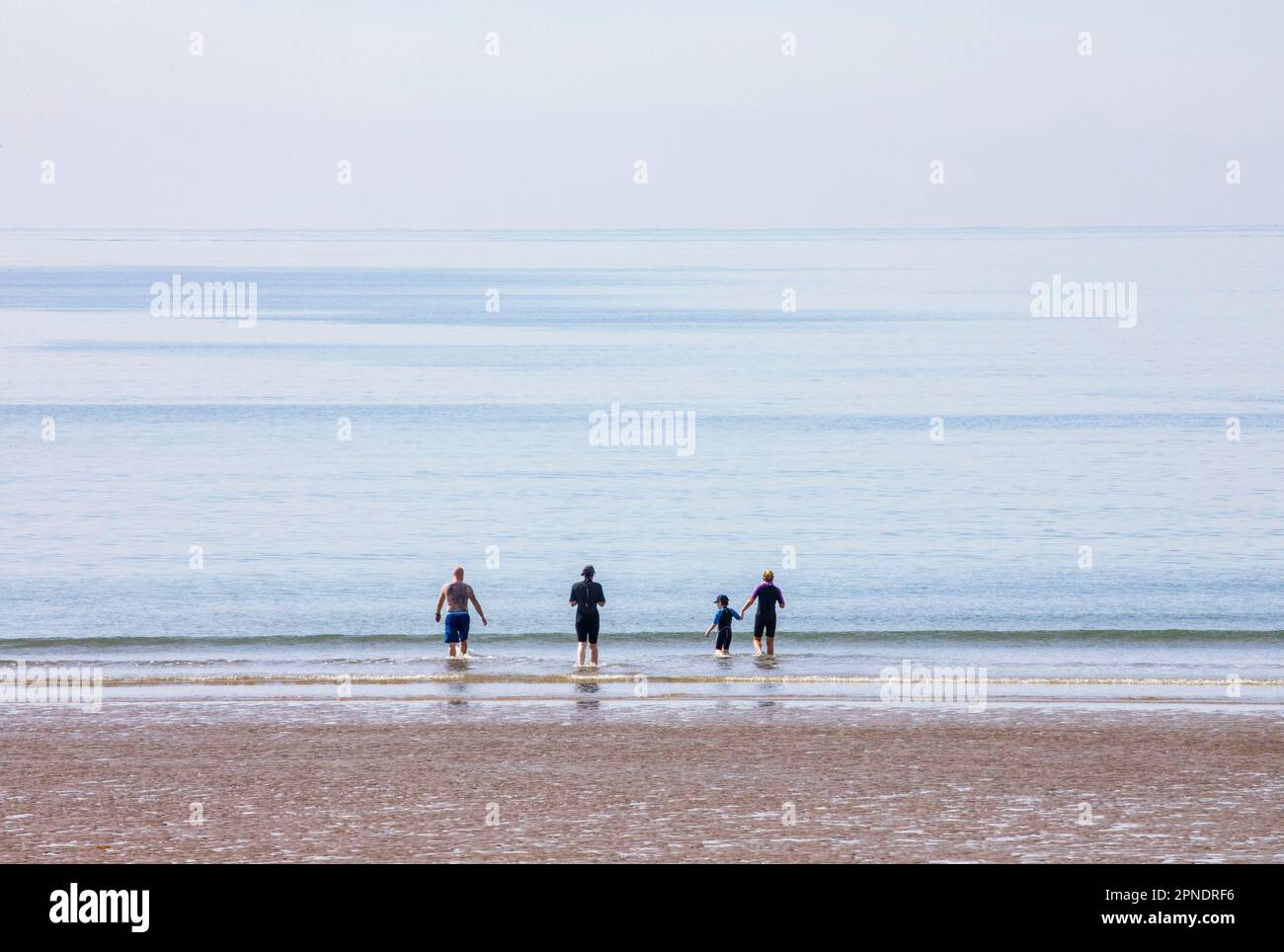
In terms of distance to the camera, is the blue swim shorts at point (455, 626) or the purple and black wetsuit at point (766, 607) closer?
the blue swim shorts at point (455, 626)

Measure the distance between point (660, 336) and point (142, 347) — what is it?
44.4 m

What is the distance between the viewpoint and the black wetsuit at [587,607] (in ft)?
77.9

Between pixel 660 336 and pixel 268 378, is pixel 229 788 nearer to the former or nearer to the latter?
pixel 268 378

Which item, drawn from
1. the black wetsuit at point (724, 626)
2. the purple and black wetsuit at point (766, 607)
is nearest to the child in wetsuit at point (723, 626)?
the black wetsuit at point (724, 626)

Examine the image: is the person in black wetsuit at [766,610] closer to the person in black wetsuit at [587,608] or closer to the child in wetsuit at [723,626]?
the child in wetsuit at [723,626]

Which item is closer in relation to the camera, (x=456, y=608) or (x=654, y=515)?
(x=456, y=608)

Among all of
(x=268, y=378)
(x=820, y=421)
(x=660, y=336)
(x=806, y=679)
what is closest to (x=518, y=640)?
(x=806, y=679)

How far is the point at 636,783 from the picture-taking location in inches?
616

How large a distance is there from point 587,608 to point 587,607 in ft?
0.12

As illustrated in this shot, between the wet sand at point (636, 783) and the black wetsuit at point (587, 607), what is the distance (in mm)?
3516

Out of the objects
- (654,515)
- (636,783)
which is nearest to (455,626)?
(636,783)

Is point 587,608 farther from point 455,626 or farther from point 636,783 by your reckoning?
point 636,783

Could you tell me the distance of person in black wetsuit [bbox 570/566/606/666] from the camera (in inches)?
935

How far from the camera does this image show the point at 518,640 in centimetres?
2883
